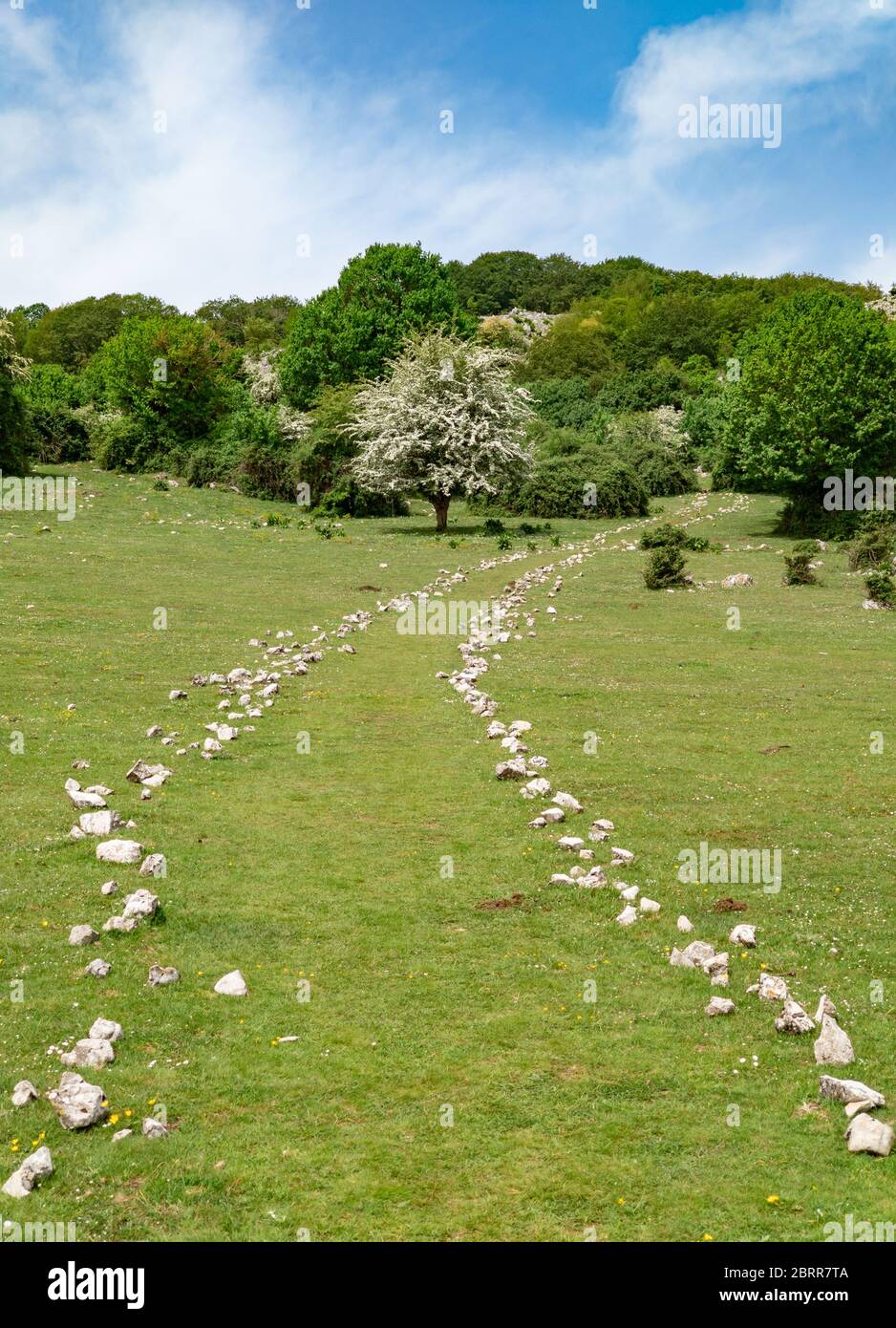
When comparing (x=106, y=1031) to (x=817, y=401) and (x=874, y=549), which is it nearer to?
(x=874, y=549)

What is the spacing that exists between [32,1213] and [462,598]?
29249mm

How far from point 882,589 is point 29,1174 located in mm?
33800

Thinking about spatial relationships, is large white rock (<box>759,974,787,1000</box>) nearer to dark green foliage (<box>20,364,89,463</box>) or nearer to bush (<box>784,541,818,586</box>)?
bush (<box>784,541,818,586</box>)

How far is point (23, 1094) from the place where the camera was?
7680mm

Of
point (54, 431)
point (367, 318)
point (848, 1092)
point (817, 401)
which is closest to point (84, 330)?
point (54, 431)

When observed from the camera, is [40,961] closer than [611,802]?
Yes

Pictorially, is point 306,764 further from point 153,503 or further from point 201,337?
point 201,337

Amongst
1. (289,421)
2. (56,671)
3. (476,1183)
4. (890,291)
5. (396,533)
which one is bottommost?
(476,1183)

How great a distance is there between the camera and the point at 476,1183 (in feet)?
23.0

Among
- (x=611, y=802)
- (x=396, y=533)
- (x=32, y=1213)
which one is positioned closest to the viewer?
(x=32, y=1213)

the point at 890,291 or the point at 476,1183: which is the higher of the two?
→ the point at 890,291

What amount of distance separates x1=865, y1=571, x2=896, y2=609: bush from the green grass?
10.6 metres

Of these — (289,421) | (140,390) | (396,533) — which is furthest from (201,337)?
(396,533)

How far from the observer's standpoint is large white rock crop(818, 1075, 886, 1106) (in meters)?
7.85
